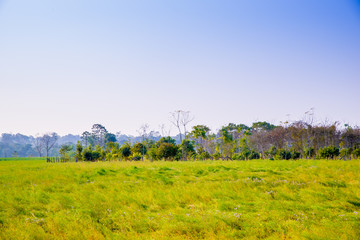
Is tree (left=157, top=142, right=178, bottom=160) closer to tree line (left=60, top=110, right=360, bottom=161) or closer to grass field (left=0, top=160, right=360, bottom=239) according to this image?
tree line (left=60, top=110, right=360, bottom=161)

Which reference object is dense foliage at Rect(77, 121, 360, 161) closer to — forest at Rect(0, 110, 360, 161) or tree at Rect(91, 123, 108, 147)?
forest at Rect(0, 110, 360, 161)

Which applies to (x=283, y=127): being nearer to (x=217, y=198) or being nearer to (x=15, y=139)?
(x=217, y=198)

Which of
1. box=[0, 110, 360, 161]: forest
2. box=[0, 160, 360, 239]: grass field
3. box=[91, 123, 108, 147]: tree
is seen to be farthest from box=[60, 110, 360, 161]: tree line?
box=[91, 123, 108, 147]: tree

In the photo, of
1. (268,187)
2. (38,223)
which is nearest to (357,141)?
(268,187)

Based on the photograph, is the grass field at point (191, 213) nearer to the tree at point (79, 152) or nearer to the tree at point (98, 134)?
the tree at point (79, 152)

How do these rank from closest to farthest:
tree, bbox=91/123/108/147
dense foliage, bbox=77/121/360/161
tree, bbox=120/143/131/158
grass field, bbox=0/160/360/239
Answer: grass field, bbox=0/160/360/239 < dense foliage, bbox=77/121/360/161 < tree, bbox=120/143/131/158 < tree, bbox=91/123/108/147

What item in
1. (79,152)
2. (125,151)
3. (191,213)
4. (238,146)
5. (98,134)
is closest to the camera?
(191,213)

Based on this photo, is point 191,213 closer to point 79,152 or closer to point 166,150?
point 166,150

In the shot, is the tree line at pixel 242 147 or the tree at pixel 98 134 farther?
the tree at pixel 98 134

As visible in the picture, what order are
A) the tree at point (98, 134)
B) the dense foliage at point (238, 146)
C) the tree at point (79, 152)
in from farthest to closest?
the tree at point (98, 134)
the tree at point (79, 152)
the dense foliage at point (238, 146)

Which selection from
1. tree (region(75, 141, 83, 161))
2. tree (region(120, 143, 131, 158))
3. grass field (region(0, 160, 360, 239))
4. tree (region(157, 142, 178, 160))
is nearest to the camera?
grass field (region(0, 160, 360, 239))

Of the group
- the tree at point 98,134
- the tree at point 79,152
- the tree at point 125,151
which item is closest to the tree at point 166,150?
the tree at point 125,151

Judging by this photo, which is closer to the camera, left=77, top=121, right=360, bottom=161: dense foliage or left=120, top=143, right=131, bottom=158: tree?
left=77, top=121, right=360, bottom=161: dense foliage

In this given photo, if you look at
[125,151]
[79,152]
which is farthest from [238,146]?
[79,152]
